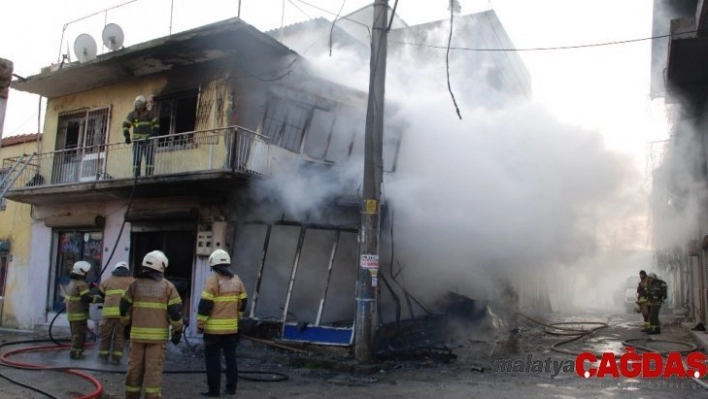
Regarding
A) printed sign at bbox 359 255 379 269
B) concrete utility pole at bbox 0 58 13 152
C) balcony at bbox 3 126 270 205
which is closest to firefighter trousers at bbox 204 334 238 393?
printed sign at bbox 359 255 379 269

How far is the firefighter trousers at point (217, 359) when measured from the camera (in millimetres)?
6359

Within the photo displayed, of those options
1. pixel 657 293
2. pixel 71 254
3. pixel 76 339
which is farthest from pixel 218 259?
pixel 657 293

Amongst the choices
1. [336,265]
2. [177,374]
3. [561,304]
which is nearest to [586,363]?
[336,265]

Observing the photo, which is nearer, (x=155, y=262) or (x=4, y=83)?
(x=4, y=83)

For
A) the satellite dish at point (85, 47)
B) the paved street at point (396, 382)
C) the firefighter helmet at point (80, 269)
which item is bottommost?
the paved street at point (396, 382)

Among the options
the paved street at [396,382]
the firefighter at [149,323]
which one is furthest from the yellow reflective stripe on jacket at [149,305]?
the paved street at [396,382]

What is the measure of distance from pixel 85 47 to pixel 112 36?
988mm

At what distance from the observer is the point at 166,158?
11.6 meters

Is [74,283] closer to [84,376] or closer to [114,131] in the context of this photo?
[84,376]

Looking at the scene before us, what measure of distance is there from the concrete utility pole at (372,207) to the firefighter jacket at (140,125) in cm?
529

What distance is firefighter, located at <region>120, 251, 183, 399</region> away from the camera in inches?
221

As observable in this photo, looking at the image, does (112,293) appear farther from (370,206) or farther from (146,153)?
(370,206)

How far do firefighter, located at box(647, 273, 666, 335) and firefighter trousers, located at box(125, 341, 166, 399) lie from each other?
11.6 metres

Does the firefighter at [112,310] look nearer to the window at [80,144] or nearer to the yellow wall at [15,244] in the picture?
the window at [80,144]
